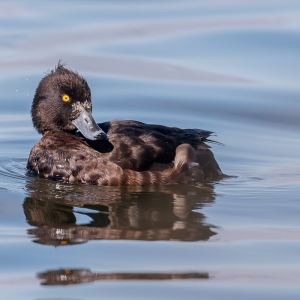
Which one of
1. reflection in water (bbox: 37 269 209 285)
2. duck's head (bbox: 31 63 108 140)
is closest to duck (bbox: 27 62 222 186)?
duck's head (bbox: 31 63 108 140)

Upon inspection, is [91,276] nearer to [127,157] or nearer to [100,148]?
[127,157]

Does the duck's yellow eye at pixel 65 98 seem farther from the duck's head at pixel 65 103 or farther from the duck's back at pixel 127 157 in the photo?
the duck's back at pixel 127 157

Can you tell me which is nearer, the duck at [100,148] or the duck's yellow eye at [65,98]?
the duck at [100,148]

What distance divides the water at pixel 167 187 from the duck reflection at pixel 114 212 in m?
0.02

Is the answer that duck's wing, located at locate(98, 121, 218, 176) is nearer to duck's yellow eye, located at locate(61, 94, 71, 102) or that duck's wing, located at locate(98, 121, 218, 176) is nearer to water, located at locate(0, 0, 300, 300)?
water, located at locate(0, 0, 300, 300)

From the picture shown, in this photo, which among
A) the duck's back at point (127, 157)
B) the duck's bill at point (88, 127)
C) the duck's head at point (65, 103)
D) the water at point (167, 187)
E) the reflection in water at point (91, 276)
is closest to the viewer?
the reflection in water at point (91, 276)

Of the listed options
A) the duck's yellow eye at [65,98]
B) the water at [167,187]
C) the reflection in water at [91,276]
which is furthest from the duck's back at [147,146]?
the reflection in water at [91,276]

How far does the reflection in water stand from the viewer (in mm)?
4870

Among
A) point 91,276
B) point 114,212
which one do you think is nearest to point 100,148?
point 114,212

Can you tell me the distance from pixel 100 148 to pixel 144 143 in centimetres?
42

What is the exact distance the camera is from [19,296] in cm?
467

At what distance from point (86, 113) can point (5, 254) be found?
2.56 metres

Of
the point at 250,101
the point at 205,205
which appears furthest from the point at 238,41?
the point at 205,205

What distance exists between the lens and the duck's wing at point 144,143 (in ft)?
23.8
